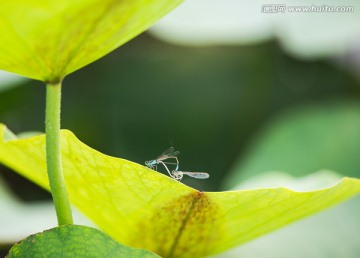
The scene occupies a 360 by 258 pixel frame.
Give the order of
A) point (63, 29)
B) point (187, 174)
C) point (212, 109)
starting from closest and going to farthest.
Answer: point (63, 29) → point (187, 174) → point (212, 109)

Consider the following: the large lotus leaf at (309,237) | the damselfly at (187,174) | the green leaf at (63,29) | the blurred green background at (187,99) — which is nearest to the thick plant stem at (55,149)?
the green leaf at (63,29)

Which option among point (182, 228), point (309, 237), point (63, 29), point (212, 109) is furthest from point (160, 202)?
point (212, 109)

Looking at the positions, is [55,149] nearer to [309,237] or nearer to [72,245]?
[72,245]

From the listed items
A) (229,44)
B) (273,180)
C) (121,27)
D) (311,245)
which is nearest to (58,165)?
(121,27)

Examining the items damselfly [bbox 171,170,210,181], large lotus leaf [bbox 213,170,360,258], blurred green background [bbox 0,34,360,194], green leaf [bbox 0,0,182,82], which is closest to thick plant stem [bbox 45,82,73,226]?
green leaf [bbox 0,0,182,82]

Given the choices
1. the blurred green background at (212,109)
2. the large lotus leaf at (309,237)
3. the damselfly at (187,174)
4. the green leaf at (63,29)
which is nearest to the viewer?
the green leaf at (63,29)

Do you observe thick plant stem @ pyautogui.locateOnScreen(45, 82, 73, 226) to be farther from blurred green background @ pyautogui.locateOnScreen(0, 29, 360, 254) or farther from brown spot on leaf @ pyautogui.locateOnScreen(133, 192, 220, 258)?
blurred green background @ pyautogui.locateOnScreen(0, 29, 360, 254)

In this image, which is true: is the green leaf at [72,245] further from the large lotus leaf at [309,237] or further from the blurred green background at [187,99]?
the blurred green background at [187,99]
